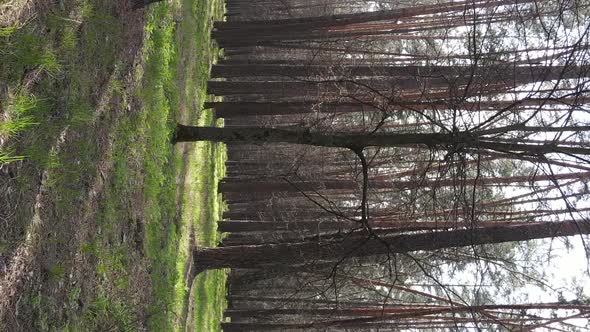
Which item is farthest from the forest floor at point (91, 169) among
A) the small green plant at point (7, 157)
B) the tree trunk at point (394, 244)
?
the tree trunk at point (394, 244)

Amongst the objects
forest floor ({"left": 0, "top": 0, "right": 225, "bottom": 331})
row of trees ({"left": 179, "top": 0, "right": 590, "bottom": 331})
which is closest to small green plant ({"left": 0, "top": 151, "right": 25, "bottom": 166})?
forest floor ({"left": 0, "top": 0, "right": 225, "bottom": 331})

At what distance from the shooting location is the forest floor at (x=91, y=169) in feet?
14.0

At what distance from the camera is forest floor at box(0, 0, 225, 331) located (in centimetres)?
428

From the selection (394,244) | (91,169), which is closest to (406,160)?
(394,244)

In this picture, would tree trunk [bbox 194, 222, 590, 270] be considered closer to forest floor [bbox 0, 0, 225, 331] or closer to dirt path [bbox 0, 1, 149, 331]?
forest floor [bbox 0, 0, 225, 331]

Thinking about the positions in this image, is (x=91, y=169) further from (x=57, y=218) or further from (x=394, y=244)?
(x=394, y=244)

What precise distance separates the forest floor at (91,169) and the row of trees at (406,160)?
1.01 m

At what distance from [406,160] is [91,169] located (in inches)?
295

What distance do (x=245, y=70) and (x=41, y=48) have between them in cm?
852

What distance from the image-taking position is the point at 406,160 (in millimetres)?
11781

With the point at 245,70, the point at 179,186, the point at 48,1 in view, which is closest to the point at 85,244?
the point at 48,1

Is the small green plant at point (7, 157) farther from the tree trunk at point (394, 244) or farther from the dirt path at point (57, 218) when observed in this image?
the tree trunk at point (394, 244)

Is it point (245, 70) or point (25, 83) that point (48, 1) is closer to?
point (25, 83)

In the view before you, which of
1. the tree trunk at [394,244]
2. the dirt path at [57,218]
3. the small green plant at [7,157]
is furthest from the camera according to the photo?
the tree trunk at [394,244]
